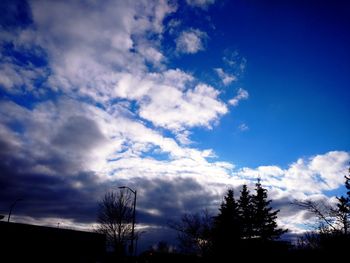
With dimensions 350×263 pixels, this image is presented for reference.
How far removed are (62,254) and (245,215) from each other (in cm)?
2694

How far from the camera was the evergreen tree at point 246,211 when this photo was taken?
38.0 m

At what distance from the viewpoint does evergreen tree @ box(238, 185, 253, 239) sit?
3797 centimetres

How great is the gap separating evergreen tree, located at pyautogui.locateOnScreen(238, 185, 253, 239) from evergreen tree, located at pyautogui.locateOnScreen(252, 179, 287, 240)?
0.64 meters

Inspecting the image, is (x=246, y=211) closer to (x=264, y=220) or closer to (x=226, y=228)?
(x=264, y=220)

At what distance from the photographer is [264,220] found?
38.8 meters

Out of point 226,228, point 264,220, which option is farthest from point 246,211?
point 226,228

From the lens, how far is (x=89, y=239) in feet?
137

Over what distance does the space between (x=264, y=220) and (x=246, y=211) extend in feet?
9.11

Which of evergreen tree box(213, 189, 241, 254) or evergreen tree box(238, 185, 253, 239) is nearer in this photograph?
evergreen tree box(213, 189, 241, 254)

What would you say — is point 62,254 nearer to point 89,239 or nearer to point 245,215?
point 89,239

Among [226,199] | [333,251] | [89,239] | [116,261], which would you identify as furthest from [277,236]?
[333,251]

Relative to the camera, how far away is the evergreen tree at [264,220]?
125 feet

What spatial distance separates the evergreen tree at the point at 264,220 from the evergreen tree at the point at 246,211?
0.64 m

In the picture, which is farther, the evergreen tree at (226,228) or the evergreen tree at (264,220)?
the evergreen tree at (264,220)
